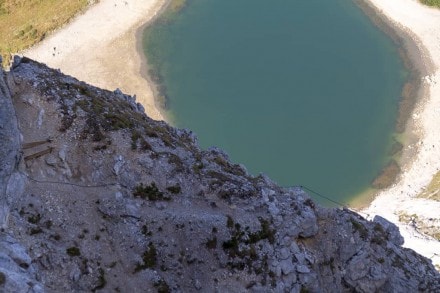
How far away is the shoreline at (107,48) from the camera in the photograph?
67375mm

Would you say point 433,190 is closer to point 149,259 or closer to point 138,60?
point 149,259

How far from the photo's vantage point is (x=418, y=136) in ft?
197

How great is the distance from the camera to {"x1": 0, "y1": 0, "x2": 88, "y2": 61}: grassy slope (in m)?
72.0

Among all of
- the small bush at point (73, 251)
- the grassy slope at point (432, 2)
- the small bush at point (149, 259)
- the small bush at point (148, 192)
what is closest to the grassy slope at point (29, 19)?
the small bush at point (148, 192)

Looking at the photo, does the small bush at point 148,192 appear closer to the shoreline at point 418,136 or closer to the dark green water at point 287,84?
the shoreline at point 418,136

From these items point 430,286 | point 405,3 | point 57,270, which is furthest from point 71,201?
point 405,3

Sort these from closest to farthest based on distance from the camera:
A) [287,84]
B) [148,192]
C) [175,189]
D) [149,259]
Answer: [149,259] < [148,192] < [175,189] < [287,84]

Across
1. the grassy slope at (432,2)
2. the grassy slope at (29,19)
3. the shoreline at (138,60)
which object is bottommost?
the grassy slope at (29,19)

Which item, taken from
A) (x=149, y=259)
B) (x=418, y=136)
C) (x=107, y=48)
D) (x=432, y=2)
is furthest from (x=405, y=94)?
(x=149, y=259)

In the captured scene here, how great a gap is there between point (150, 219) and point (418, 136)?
43524 millimetres

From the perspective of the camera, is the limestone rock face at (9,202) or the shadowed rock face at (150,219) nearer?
the limestone rock face at (9,202)

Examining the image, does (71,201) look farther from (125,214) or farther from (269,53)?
(269,53)

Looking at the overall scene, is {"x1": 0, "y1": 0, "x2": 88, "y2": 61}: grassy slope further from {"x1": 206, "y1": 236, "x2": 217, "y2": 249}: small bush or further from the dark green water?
{"x1": 206, "y1": 236, "x2": 217, "y2": 249}: small bush

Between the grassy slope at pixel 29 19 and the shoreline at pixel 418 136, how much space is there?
5130 centimetres
